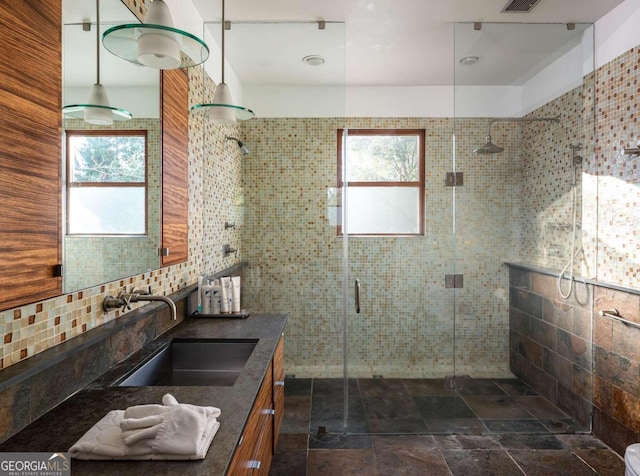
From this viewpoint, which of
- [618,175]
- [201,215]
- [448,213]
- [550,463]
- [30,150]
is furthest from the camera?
[448,213]

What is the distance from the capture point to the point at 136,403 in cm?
119

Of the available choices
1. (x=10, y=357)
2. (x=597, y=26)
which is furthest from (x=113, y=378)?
(x=597, y=26)

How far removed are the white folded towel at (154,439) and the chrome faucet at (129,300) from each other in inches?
20.8

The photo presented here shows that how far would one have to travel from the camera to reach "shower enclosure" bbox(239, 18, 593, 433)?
2.74 m

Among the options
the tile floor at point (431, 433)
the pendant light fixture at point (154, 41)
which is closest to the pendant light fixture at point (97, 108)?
the pendant light fixture at point (154, 41)

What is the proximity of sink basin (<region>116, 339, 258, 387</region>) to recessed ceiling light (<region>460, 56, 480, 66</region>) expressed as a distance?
253 centimetres

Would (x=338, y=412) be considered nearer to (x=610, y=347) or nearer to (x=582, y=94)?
(x=610, y=347)

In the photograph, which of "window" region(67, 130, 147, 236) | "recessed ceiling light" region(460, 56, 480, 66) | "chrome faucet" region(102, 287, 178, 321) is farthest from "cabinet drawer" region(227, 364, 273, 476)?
"recessed ceiling light" region(460, 56, 480, 66)

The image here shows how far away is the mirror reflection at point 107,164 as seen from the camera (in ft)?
4.15

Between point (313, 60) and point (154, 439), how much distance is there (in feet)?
8.69

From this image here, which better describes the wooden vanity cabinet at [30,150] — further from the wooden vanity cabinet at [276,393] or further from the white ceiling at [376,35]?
the white ceiling at [376,35]

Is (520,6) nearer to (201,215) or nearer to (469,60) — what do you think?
(469,60)

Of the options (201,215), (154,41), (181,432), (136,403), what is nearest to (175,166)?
(201,215)

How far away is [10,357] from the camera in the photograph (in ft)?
3.45
